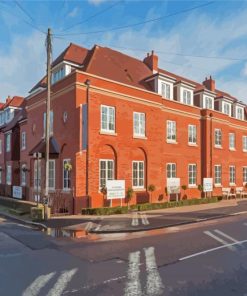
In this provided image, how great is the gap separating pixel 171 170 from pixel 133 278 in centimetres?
1860

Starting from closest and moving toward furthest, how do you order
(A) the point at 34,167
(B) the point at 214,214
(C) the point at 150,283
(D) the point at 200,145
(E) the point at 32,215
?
1. (C) the point at 150,283
2. (E) the point at 32,215
3. (B) the point at 214,214
4. (A) the point at 34,167
5. (D) the point at 200,145

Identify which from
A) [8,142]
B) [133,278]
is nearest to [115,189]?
[133,278]

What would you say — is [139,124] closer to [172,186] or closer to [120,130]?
[120,130]

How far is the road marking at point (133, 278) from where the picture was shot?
597 centimetres

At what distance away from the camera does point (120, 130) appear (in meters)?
20.3

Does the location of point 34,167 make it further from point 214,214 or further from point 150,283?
point 150,283

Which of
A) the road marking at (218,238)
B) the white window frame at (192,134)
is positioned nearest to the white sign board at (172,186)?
the white window frame at (192,134)

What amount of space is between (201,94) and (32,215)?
1957 centimetres

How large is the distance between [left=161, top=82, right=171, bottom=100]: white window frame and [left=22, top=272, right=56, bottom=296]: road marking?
1977cm

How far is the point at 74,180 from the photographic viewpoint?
59.1 ft

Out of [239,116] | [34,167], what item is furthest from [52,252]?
[239,116]

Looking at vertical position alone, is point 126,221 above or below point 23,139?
below

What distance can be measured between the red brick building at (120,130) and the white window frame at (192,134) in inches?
3.3

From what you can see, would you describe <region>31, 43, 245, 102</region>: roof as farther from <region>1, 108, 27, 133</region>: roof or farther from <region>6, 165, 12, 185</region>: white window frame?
<region>6, 165, 12, 185</region>: white window frame
